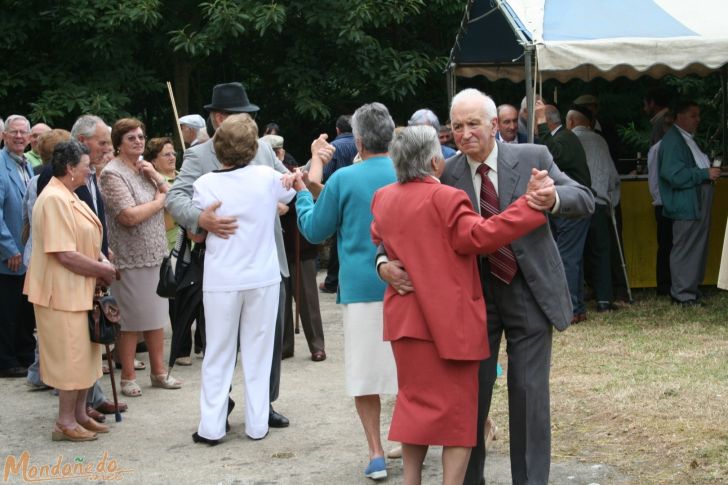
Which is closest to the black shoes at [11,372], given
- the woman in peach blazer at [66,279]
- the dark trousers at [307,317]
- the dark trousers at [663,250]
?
the dark trousers at [307,317]

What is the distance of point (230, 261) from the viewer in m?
6.47

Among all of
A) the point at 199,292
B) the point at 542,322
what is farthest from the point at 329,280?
the point at 542,322

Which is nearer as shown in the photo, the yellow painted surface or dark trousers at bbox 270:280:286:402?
dark trousers at bbox 270:280:286:402

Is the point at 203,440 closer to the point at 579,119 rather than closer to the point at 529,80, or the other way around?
the point at 529,80

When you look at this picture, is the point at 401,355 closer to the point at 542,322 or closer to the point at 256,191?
the point at 542,322

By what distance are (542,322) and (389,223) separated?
2.63 ft

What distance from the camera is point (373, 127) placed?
19.2 feet

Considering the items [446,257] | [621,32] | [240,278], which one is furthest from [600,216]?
[446,257]

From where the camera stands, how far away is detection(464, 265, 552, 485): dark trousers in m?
4.99

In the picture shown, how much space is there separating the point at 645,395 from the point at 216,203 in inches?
118

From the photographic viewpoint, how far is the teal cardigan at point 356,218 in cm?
582

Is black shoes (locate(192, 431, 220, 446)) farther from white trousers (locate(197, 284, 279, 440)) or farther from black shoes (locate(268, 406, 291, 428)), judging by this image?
black shoes (locate(268, 406, 291, 428))

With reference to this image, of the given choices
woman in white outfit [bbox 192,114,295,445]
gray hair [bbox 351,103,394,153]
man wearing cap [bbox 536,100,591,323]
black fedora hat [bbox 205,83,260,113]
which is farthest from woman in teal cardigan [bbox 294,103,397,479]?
man wearing cap [bbox 536,100,591,323]

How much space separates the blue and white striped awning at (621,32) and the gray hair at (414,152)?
4.63 meters
